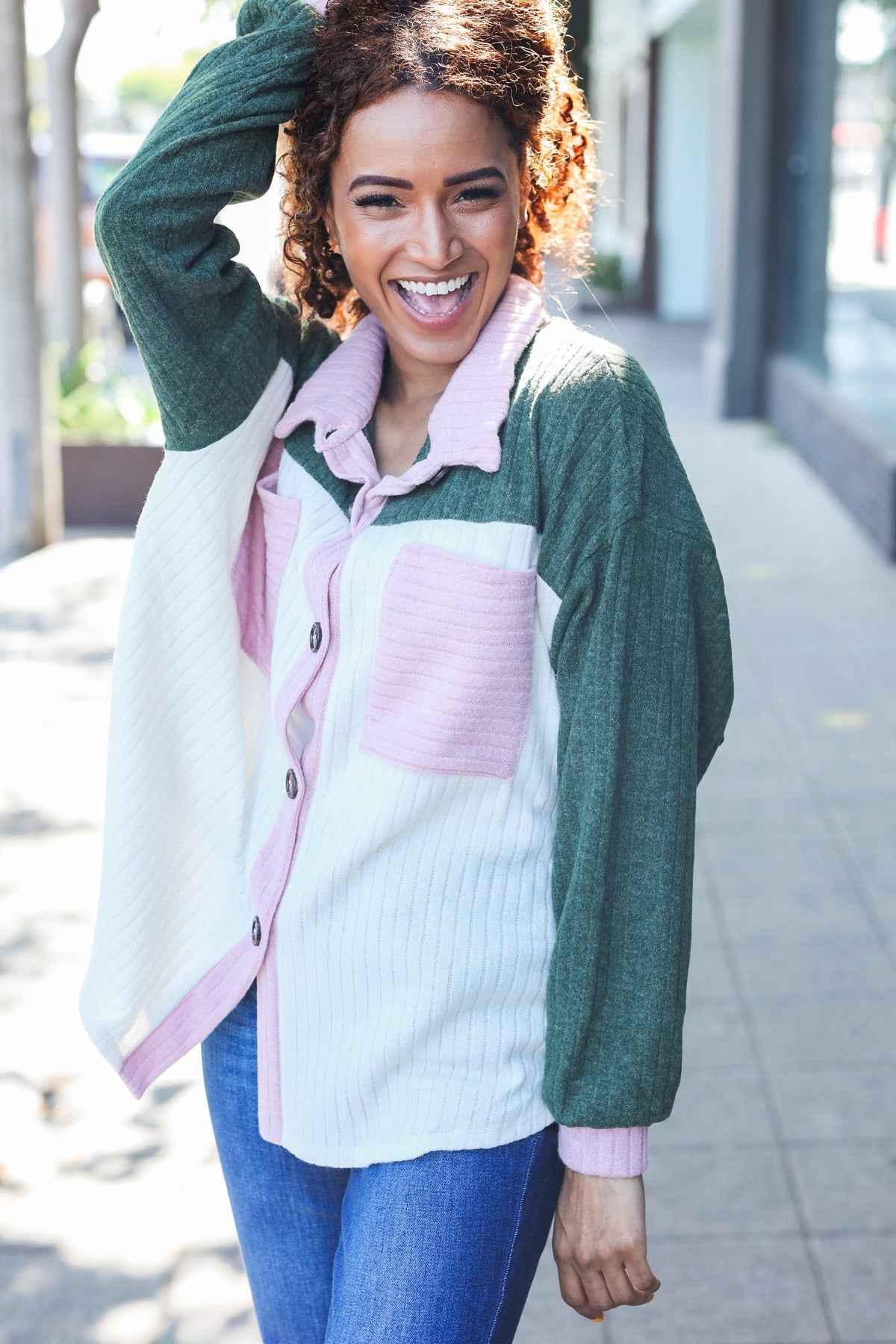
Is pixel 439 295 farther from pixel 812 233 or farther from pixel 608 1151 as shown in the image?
pixel 812 233

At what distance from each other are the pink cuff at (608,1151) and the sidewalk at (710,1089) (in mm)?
657

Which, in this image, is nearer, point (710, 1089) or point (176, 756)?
point (176, 756)

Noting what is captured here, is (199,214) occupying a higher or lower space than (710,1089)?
higher

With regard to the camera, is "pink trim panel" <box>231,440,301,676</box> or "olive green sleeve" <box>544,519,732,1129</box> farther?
"pink trim panel" <box>231,440,301,676</box>

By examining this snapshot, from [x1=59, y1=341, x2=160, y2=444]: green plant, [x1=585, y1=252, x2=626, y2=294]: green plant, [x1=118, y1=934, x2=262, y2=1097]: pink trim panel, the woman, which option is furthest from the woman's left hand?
[x1=585, y1=252, x2=626, y2=294]: green plant

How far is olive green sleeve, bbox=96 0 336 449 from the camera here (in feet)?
5.78

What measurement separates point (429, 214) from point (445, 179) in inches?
1.6

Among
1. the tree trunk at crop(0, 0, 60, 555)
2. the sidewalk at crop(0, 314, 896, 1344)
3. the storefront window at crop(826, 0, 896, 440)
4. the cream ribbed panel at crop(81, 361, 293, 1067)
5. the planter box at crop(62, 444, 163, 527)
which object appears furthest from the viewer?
the planter box at crop(62, 444, 163, 527)

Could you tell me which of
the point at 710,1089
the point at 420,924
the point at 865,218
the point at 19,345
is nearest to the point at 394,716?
the point at 420,924

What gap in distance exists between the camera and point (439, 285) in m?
1.76

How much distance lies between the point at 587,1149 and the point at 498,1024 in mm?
156

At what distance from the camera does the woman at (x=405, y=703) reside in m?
1.59

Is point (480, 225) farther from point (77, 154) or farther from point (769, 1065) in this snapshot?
point (77, 154)

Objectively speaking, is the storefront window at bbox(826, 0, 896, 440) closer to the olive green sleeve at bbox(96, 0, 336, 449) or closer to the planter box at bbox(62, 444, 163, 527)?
the planter box at bbox(62, 444, 163, 527)
